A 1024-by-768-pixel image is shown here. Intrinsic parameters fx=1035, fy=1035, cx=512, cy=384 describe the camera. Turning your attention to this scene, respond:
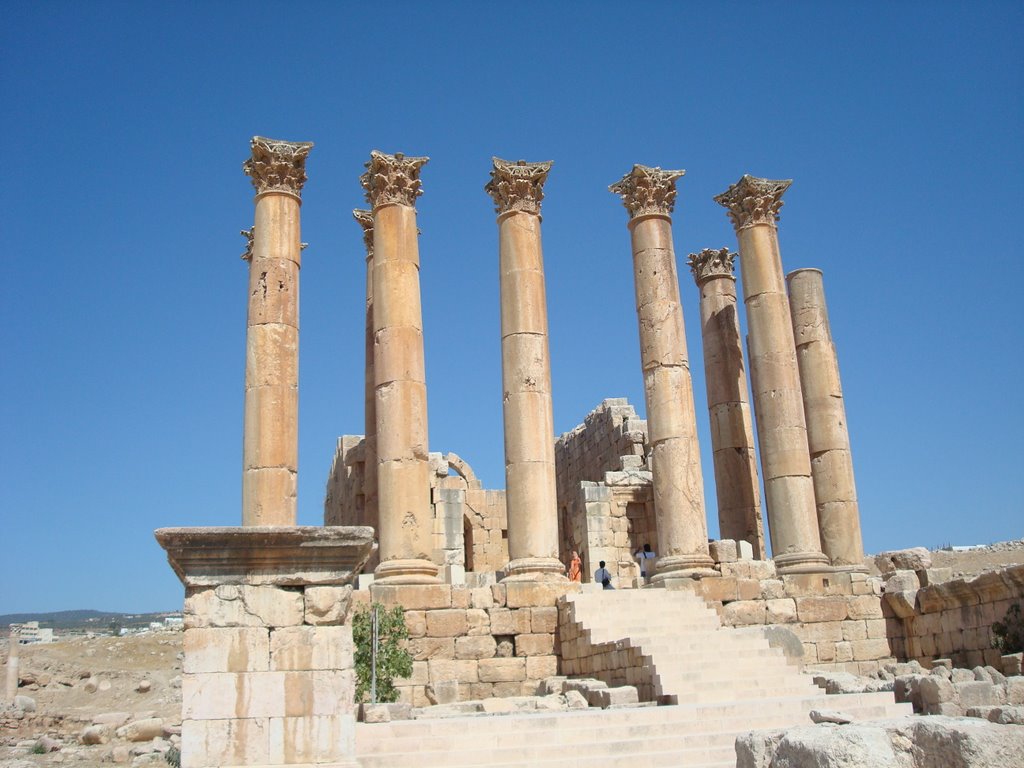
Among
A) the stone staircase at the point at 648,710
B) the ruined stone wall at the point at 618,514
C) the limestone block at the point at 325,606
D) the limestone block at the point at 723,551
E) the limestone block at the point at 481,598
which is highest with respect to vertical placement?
the ruined stone wall at the point at 618,514

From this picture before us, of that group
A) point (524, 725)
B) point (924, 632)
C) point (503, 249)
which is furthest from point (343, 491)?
point (524, 725)

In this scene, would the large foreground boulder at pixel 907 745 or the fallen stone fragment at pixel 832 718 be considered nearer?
the large foreground boulder at pixel 907 745

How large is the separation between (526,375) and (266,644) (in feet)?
45.7

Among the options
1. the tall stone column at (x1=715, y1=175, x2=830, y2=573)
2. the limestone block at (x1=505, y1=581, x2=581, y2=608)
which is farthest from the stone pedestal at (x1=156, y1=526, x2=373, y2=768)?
the tall stone column at (x1=715, y1=175, x2=830, y2=573)

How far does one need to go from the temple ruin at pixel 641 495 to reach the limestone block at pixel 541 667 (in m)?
0.04

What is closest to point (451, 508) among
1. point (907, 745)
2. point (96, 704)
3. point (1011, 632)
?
point (96, 704)

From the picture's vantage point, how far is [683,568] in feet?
71.0

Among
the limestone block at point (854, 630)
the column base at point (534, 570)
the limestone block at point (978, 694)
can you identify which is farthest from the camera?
the limestone block at point (854, 630)

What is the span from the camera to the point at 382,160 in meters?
22.9

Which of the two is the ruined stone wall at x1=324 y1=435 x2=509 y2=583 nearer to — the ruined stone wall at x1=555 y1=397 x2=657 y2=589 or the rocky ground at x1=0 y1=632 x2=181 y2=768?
the ruined stone wall at x1=555 y1=397 x2=657 y2=589

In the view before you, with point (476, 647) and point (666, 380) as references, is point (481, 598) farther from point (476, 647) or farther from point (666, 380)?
point (666, 380)

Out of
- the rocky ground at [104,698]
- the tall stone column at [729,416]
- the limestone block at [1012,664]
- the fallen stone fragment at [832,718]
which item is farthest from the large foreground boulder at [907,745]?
the tall stone column at [729,416]

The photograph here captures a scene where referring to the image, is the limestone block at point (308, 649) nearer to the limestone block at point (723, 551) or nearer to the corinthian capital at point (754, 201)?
the limestone block at point (723, 551)

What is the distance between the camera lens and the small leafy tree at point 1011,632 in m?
18.6
